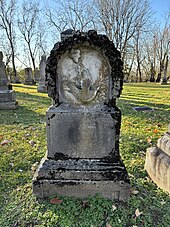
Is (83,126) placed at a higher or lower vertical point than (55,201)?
higher

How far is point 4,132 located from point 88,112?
3263mm

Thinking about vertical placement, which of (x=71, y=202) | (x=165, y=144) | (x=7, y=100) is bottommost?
(x=71, y=202)

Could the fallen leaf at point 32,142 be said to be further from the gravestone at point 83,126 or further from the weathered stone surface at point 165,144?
the weathered stone surface at point 165,144

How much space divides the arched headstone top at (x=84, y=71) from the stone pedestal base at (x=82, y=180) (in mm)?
820

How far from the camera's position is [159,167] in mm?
2641

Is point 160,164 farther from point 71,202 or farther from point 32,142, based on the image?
point 32,142

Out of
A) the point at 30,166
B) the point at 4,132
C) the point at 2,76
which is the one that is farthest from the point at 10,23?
the point at 30,166

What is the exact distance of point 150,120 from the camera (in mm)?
5695

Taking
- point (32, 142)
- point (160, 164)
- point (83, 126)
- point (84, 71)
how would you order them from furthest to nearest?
point (32, 142) → point (160, 164) → point (83, 126) → point (84, 71)

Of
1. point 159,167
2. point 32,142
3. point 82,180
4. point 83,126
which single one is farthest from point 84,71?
point 32,142

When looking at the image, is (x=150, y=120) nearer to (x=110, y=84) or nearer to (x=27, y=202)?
(x=110, y=84)

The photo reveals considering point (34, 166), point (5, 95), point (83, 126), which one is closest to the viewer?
point (83, 126)

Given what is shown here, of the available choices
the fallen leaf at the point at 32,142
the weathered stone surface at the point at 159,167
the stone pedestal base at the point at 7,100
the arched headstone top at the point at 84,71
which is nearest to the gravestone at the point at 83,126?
the arched headstone top at the point at 84,71

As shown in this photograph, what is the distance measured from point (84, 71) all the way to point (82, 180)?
4.48 feet
